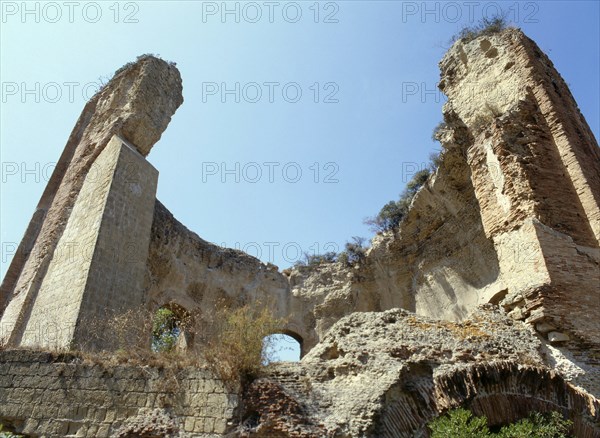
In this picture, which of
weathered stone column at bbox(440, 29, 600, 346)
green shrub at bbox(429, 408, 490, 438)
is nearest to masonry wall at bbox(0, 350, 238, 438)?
green shrub at bbox(429, 408, 490, 438)

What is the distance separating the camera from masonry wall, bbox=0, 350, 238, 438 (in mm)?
5109

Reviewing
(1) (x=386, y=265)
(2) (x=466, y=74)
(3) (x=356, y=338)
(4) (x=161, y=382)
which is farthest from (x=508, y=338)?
(1) (x=386, y=265)

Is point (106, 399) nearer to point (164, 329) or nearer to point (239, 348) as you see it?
point (239, 348)

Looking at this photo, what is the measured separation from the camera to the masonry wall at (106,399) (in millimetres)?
5109

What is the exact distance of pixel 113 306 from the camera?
27.8 ft

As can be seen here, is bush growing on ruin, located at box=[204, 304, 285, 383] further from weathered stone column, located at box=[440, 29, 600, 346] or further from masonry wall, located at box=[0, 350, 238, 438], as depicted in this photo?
weathered stone column, located at box=[440, 29, 600, 346]

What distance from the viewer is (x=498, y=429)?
5312mm

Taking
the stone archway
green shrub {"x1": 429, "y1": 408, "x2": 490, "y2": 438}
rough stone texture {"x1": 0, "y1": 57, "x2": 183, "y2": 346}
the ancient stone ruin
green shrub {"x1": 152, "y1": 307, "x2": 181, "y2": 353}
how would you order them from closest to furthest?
green shrub {"x1": 429, "y1": 408, "x2": 490, "y2": 438} → the stone archway → the ancient stone ruin → rough stone texture {"x1": 0, "y1": 57, "x2": 183, "y2": 346} → green shrub {"x1": 152, "y1": 307, "x2": 181, "y2": 353}

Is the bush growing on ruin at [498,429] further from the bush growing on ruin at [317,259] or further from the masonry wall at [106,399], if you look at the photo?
the bush growing on ruin at [317,259]

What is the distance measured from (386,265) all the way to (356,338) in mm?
8887

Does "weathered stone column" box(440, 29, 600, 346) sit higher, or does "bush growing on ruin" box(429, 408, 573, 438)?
"weathered stone column" box(440, 29, 600, 346)

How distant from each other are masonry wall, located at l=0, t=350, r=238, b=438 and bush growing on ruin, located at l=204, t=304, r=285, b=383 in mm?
166

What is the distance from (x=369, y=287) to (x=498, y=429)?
9923 mm

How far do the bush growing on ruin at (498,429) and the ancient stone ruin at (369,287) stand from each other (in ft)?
0.55
